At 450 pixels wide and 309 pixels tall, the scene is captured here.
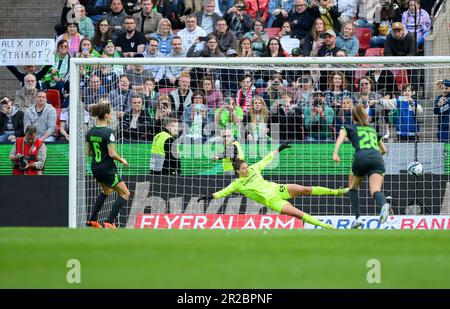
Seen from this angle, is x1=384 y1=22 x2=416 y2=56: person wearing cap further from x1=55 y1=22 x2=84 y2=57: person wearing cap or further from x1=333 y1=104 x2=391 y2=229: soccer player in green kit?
x1=55 y1=22 x2=84 y2=57: person wearing cap

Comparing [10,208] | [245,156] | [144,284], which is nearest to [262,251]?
[144,284]

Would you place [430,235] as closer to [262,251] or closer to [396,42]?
[262,251]

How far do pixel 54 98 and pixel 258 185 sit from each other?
4.77 m

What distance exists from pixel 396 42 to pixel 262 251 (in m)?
9.97

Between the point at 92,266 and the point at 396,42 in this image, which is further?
the point at 396,42

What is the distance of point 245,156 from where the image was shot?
50.5ft

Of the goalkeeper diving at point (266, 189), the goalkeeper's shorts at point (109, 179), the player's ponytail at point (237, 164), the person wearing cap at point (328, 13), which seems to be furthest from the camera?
the person wearing cap at point (328, 13)

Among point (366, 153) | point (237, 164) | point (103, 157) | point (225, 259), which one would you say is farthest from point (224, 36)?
point (225, 259)

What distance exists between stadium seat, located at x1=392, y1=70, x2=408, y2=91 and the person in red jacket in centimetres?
599

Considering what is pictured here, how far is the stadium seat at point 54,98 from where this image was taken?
17.5 meters

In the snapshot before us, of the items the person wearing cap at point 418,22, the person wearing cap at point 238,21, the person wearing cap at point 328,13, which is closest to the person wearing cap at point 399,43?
the person wearing cap at point 418,22

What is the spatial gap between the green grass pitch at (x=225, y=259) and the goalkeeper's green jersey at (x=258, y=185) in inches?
191

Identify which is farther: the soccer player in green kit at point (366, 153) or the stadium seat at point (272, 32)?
the stadium seat at point (272, 32)

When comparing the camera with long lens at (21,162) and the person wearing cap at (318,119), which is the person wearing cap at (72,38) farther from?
the person wearing cap at (318,119)
